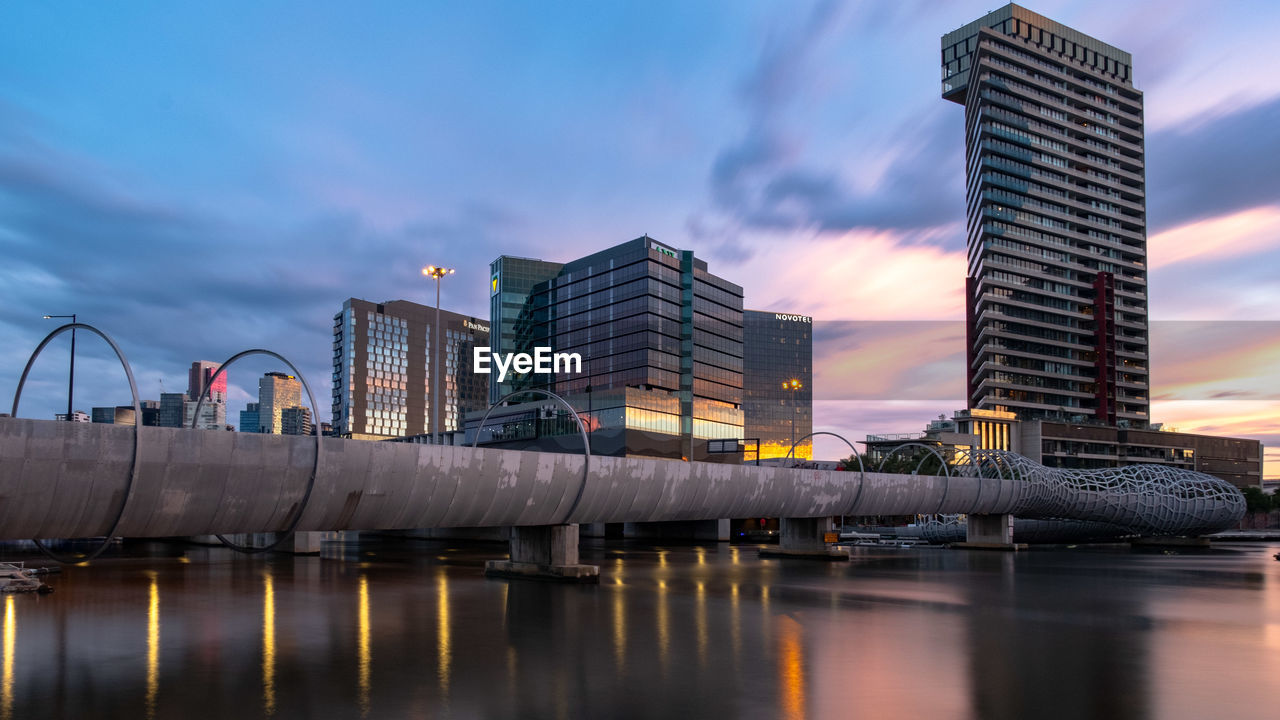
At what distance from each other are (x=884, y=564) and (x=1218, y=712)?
46899 mm


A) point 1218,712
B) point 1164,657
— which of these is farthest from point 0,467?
point 1164,657

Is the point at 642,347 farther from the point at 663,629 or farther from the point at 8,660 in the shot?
the point at 8,660

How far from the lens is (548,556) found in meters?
42.8

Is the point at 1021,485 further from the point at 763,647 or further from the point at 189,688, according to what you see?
the point at 189,688

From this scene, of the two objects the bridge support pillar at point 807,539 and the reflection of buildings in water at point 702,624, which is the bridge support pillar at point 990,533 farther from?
the reflection of buildings in water at point 702,624

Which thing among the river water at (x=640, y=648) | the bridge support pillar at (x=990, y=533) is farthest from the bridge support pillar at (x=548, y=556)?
the bridge support pillar at (x=990, y=533)

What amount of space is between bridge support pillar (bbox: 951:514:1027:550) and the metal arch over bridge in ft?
81.6

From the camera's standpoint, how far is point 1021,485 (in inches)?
3088

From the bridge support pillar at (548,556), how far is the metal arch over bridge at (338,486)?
5.42 ft

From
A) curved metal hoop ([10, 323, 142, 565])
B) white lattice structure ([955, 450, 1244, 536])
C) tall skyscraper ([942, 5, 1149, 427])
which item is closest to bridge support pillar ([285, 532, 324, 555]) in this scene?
curved metal hoop ([10, 323, 142, 565])

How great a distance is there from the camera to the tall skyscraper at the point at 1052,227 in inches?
6821

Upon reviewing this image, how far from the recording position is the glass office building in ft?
462

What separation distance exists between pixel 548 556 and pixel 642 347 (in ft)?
376

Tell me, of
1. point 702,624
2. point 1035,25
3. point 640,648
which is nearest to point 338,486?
point 640,648
